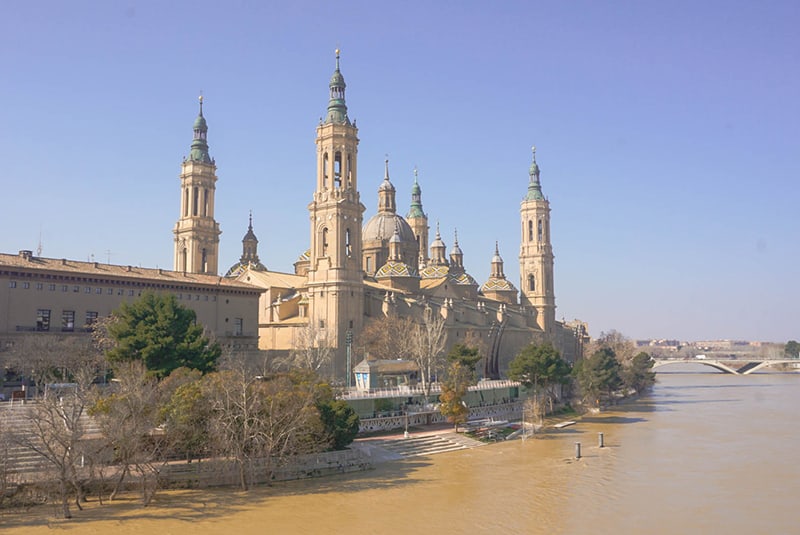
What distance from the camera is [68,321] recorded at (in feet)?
161

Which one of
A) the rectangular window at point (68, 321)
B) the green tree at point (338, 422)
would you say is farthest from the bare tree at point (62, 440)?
the rectangular window at point (68, 321)

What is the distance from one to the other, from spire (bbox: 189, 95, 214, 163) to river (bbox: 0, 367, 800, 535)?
50781 mm

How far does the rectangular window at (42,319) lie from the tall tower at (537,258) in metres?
72.7

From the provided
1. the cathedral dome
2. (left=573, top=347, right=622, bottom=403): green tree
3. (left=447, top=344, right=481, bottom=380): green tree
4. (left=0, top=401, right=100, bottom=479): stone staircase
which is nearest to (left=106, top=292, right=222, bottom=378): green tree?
(left=0, top=401, right=100, bottom=479): stone staircase

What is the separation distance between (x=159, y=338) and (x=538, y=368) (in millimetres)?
35566

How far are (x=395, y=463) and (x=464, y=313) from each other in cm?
4588

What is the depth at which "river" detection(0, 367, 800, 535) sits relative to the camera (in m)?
27.5

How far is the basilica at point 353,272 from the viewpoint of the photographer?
226 feet

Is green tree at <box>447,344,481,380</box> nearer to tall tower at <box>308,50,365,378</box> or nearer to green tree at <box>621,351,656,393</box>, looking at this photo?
tall tower at <box>308,50,365,378</box>

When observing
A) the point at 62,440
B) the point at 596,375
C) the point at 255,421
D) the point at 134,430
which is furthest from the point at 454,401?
the point at 596,375

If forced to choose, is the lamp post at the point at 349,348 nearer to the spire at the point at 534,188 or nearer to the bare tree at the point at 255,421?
the bare tree at the point at 255,421

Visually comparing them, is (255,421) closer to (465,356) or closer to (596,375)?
(465,356)

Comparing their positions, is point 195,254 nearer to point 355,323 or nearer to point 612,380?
point 355,323

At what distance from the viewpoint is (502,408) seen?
62094 millimetres
